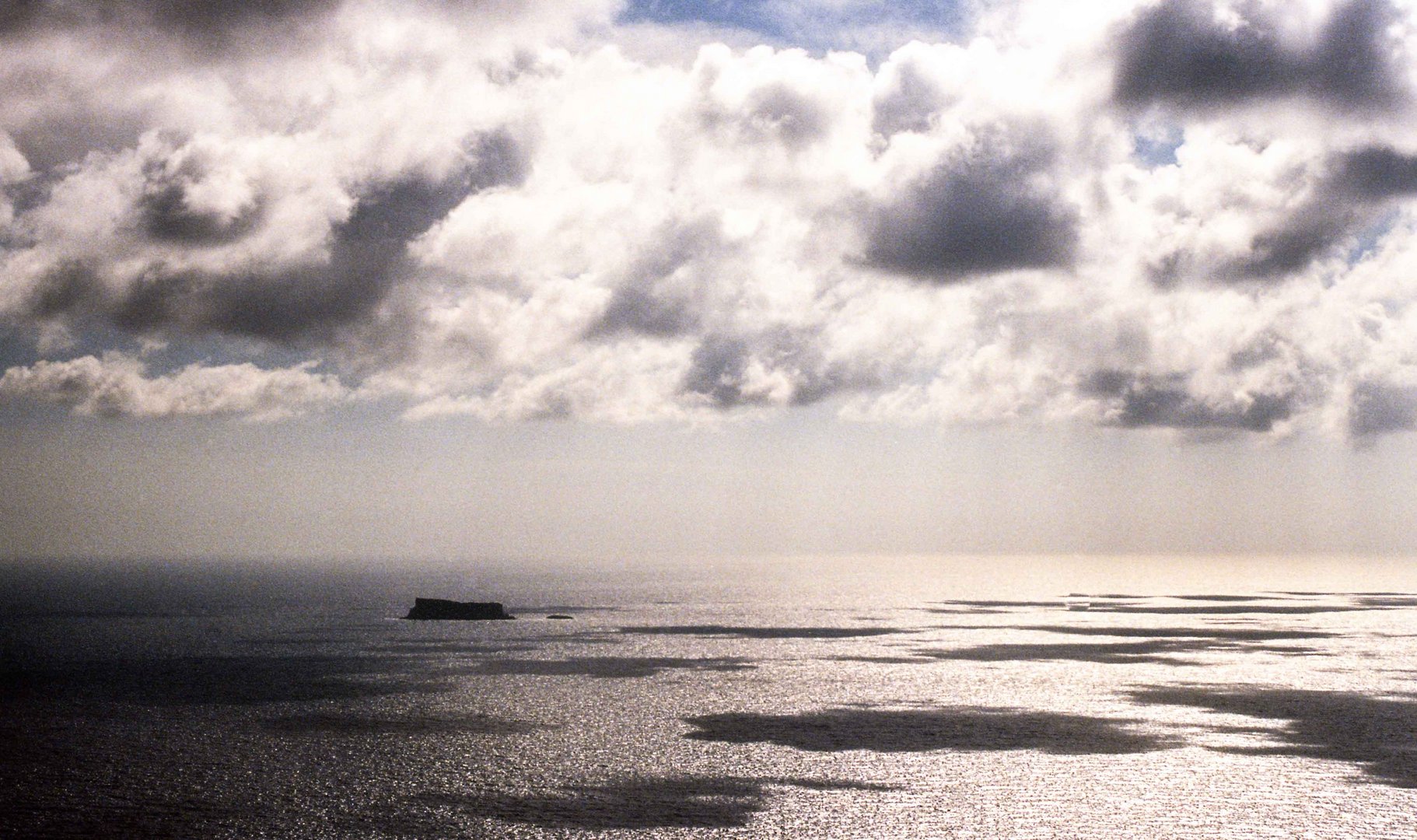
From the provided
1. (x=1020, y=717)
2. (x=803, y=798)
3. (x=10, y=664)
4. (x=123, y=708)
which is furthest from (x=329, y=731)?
(x=10, y=664)

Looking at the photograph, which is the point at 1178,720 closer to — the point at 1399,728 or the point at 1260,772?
the point at 1399,728

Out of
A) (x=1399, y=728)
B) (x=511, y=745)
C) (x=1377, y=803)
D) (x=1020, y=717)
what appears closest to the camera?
(x=1377, y=803)

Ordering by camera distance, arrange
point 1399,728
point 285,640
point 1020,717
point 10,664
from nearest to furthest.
A: point 1399,728, point 1020,717, point 10,664, point 285,640

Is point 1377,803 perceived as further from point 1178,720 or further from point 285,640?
point 285,640

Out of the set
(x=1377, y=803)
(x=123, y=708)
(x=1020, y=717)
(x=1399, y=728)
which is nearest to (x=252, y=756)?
(x=123, y=708)

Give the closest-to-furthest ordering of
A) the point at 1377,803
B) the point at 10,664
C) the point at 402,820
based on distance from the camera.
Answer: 1. the point at 402,820
2. the point at 1377,803
3. the point at 10,664

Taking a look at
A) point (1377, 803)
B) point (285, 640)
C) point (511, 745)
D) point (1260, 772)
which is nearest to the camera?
point (1377, 803)

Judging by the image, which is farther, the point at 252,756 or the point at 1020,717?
the point at 1020,717

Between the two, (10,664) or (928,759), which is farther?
(10,664)
